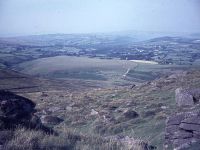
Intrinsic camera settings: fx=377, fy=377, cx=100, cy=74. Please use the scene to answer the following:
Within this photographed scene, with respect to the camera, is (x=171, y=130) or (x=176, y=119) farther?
(x=176, y=119)

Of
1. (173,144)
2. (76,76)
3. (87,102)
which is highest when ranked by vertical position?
(173,144)

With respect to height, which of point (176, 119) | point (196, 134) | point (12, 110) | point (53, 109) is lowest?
point (53, 109)

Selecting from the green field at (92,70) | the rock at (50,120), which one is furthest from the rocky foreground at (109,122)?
the green field at (92,70)

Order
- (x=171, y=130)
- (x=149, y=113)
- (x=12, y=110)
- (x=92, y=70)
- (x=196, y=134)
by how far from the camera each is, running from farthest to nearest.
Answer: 1. (x=92, y=70)
2. (x=149, y=113)
3. (x=171, y=130)
4. (x=12, y=110)
5. (x=196, y=134)

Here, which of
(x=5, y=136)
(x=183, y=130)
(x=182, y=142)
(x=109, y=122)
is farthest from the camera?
(x=109, y=122)

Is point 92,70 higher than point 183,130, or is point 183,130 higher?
point 183,130

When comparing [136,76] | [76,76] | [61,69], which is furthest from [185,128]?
[61,69]

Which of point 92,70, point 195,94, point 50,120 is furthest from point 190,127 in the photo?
point 92,70

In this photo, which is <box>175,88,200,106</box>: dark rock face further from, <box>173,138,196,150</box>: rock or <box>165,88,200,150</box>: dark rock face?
<box>173,138,196,150</box>: rock

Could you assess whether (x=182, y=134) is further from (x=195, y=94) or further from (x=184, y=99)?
(x=195, y=94)

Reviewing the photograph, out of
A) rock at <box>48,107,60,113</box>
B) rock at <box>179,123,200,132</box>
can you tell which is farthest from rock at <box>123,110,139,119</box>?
rock at <box>179,123,200,132</box>

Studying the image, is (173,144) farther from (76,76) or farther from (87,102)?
(76,76)
